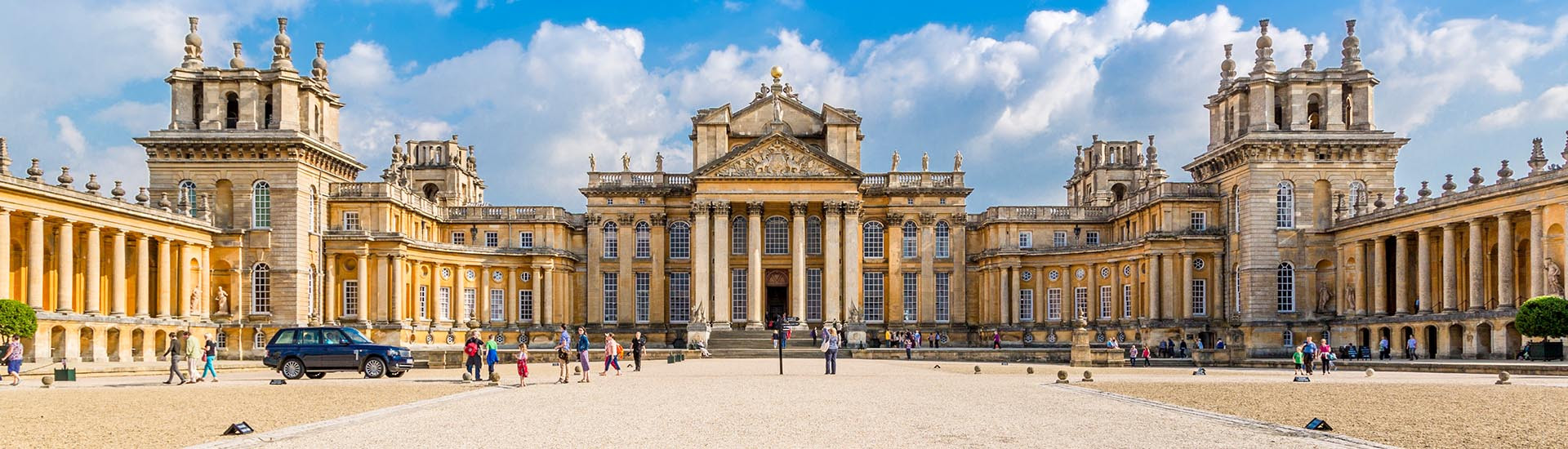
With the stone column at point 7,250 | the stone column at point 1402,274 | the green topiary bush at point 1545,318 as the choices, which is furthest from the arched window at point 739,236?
the green topiary bush at point 1545,318

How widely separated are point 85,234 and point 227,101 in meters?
10.1

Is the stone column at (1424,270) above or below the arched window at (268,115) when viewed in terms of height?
below

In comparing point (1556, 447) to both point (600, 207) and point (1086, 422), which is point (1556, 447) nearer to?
point (1086, 422)

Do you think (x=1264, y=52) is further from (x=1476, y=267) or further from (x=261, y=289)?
(x=261, y=289)

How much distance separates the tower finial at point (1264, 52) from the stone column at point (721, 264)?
2511 cm

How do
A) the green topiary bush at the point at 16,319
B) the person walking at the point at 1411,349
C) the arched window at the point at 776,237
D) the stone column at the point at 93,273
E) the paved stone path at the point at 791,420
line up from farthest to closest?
the arched window at the point at 776,237, the person walking at the point at 1411,349, the stone column at the point at 93,273, the green topiary bush at the point at 16,319, the paved stone path at the point at 791,420

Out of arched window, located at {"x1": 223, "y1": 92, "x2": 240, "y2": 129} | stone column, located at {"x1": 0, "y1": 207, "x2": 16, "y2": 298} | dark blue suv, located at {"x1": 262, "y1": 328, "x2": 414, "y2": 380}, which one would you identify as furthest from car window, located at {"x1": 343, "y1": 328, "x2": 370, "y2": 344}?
arched window, located at {"x1": 223, "y1": 92, "x2": 240, "y2": 129}

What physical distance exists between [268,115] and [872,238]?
99.6 ft

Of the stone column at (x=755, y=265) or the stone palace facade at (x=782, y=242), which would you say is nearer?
the stone palace facade at (x=782, y=242)

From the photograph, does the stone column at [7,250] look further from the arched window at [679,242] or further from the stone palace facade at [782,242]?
the arched window at [679,242]

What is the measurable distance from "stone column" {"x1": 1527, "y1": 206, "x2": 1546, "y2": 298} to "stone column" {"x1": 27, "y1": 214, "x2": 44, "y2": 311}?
48354 millimetres

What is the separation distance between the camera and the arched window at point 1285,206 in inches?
2322

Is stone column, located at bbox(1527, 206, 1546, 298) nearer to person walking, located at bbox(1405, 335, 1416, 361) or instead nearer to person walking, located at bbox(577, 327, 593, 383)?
person walking, located at bbox(1405, 335, 1416, 361)

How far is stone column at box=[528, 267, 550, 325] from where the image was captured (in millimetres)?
70375
